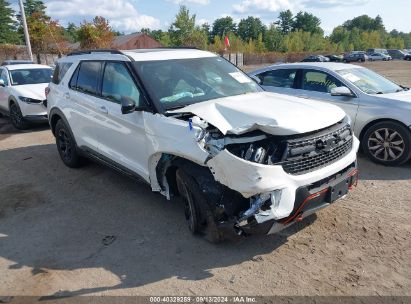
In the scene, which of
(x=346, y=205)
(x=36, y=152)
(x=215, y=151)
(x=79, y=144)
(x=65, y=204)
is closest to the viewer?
(x=215, y=151)

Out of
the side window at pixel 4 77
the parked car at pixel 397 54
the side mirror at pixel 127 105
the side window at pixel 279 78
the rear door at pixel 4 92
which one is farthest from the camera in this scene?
the parked car at pixel 397 54

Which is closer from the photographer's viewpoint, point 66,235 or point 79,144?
point 66,235

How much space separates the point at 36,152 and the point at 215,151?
561cm

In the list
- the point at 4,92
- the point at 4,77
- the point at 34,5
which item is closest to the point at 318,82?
the point at 4,92

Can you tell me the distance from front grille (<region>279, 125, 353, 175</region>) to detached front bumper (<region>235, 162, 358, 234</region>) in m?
0.16

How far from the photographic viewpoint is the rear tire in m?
3.55

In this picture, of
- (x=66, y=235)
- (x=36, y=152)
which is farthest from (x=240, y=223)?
(x=36, y=152)

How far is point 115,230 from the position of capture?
426cm

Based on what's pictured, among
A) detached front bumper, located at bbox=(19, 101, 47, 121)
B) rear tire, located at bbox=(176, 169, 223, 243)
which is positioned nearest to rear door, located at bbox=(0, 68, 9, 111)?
detached front bumper, located at bbox=(19, 101, 47, 121)

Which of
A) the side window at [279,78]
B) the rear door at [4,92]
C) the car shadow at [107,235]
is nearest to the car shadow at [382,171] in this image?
the car shadow at [107,235]

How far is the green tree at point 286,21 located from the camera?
120 meters

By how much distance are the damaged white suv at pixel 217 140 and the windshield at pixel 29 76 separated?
6397 millimetres

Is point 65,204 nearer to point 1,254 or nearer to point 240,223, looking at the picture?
point 1,254

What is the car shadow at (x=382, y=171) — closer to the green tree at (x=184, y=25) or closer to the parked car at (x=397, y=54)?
the green tree at (x=184, y=25)
